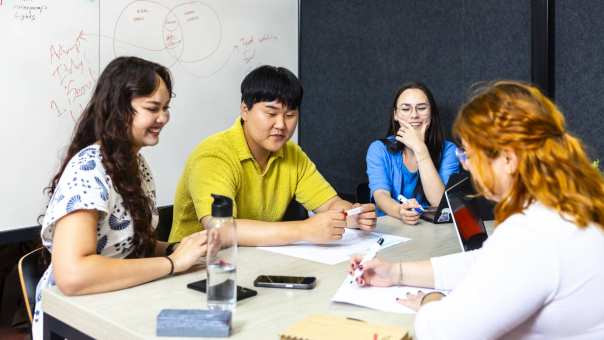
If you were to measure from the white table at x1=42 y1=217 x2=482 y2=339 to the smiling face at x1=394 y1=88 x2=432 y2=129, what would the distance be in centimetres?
137

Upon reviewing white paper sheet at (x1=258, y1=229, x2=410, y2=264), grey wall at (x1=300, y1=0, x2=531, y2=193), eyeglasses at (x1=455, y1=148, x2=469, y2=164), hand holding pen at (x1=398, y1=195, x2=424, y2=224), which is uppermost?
grey wall at (x1=300, y1=0, x2=531, y2=193)

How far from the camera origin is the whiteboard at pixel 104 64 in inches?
85.2

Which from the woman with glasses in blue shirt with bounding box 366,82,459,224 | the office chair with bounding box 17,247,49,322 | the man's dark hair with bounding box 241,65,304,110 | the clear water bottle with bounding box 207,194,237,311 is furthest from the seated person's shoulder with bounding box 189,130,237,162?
the woman with glasses in blue shirt with bounding box 366,82,459,224

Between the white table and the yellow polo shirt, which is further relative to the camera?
the yellow polo shirt

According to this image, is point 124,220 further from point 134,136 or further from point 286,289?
point 286,289

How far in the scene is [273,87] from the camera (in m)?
1.85

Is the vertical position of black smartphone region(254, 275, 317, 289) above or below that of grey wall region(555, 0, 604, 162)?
below

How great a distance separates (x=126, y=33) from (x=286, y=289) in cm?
169

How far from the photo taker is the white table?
104 centimetres

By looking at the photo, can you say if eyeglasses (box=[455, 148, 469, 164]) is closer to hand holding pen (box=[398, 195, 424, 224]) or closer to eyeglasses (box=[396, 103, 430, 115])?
hand holding pen (box=[398, 195, 424, 224])

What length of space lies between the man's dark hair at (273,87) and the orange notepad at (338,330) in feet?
3.21

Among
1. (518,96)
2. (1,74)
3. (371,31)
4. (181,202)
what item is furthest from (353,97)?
(518,96)

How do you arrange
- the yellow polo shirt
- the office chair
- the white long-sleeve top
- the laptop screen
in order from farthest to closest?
the yellow polo shirt → the laptop screen → the office chair → the white long-sleeve top

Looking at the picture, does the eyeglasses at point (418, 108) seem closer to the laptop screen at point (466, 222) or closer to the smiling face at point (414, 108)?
the smiling face at point (414, 108)
